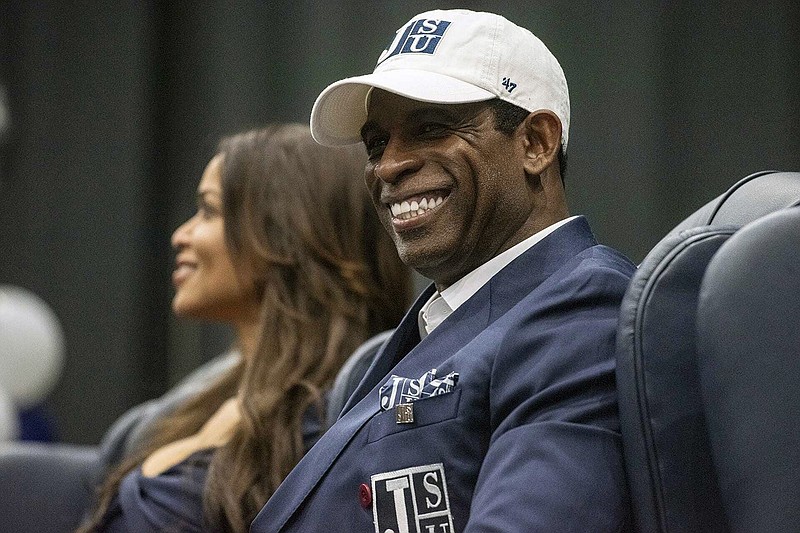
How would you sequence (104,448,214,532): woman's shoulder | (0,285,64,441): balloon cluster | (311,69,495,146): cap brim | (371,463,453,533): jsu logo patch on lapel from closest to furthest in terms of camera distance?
(371,463,453,533): jsu logo patch on lapel < (311,69,495,146): cap brim < (104,448,214,532): woman's shoulder < (0,285,64,441): balloon cluster

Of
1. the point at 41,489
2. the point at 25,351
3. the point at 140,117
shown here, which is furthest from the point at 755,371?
the point at 140,117

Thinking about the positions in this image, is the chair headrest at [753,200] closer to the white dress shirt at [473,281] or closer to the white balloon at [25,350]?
the white dress shirt at [473,281]

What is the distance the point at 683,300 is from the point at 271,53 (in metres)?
2.78

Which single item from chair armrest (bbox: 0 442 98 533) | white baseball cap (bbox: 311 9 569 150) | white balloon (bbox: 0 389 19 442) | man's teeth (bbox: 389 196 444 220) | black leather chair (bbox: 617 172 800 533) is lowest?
white balloon (bbox: 0 389 19 442)

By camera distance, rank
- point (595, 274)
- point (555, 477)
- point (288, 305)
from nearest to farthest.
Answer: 1. point (555, 477)
2. point (595, 274)
3. point (288, 305)

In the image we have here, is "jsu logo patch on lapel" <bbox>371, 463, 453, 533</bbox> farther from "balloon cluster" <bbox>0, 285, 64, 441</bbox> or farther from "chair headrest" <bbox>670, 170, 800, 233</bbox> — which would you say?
"balloon cluster" <bbox>0, 285, 64, 441</bbox>

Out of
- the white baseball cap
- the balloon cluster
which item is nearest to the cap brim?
the white baseball cap

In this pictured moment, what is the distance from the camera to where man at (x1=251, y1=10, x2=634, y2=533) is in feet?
3.28

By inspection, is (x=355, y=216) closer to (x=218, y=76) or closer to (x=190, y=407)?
(x=190, y=407)

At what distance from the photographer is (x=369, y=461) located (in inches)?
45.3

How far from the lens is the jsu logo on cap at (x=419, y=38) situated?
125 centimetres

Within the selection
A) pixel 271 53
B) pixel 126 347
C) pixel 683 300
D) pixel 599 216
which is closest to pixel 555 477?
pixel 683 300

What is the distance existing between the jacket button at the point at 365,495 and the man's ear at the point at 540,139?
0.39m

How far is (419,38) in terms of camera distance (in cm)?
127
